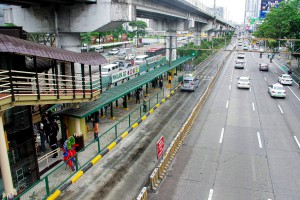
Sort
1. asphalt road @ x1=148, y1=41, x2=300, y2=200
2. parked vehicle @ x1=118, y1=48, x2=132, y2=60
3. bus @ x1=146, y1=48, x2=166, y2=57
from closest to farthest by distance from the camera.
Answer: asphalt road @ x1=148, y1=41, x2=300, y2=200
bus @ x1=146, y1=48, x2=166, y2=57
parked vehicle @ x1=118, y1=48, x2=132, y2=60

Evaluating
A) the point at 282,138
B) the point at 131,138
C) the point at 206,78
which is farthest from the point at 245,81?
the point at 131,138

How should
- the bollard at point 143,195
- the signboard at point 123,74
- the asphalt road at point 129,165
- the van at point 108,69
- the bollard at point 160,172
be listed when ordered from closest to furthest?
the bollard at point 143,195 → the asphalt road at point 129,165 → the bollard at point 160,172 → the signboard at point 123,74 → the van at point 108,69

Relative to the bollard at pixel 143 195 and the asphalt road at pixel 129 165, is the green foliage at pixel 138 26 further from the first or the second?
the bollard at pixel 143 195

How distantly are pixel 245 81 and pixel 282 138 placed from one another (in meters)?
17.4

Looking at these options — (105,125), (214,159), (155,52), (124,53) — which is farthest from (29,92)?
(124,53)

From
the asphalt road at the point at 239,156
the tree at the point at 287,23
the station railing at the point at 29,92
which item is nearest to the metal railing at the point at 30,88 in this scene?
the station railing at the point at 29,92

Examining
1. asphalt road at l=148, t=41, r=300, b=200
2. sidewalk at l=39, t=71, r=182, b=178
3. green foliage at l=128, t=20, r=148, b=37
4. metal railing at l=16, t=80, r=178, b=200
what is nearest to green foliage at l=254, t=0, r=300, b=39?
asphalt road at l=148, t=41, r=300, b=200

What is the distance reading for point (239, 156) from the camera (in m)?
15.6

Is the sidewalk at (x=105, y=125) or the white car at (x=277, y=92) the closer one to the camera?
the sidewalk at (x=105, y=125)

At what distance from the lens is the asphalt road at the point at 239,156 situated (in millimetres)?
12141

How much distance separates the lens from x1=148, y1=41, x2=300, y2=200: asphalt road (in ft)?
39.8

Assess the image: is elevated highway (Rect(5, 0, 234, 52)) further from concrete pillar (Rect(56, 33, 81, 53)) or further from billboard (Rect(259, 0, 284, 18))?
billboard (Rect(259, 0, 284, 18))

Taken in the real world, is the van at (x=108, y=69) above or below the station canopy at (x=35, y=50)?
below

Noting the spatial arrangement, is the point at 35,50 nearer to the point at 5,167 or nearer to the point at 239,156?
the point at 5,167
